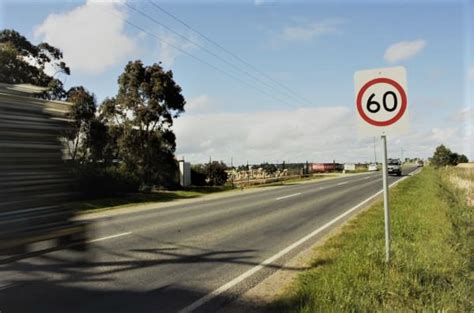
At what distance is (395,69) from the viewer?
7059 mm

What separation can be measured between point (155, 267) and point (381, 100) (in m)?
4.51

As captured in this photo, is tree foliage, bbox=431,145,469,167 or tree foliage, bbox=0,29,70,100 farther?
tree foliage, bbox=431,145,469,167

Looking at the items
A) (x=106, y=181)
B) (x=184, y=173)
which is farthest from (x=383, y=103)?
(x=184, y=173)

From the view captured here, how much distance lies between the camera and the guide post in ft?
23.2

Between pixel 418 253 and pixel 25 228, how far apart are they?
6.26 meters

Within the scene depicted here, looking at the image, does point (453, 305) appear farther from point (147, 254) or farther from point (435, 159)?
point (435, 159)

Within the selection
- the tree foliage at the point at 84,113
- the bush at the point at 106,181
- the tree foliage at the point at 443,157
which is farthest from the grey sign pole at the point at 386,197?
the tree foliage at the point at 443,157

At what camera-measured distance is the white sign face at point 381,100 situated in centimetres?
705

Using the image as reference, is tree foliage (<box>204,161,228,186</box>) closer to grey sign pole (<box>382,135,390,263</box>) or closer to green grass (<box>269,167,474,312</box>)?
green grass (<box>269,167,474,312</box>)

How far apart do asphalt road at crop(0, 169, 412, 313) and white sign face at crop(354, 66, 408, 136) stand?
294cm

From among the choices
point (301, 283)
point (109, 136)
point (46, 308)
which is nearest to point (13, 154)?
point (46, 308)

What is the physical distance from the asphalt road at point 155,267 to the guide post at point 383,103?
273 cm

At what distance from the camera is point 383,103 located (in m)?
7.18

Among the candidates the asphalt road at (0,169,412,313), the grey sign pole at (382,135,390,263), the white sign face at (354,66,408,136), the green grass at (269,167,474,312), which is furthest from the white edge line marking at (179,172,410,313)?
the white sign face at (354,66,408,136)
